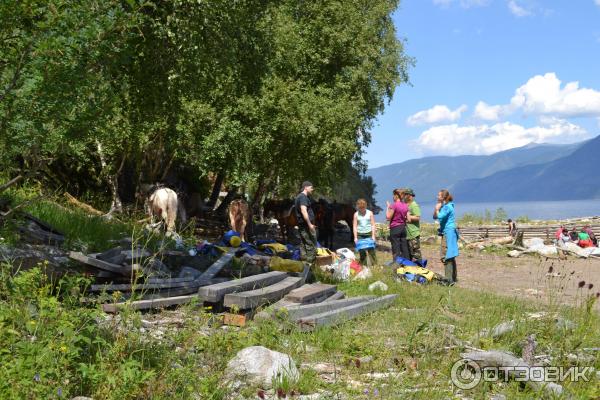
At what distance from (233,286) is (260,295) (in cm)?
37

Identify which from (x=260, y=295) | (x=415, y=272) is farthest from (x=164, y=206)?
(x=260, y=295)

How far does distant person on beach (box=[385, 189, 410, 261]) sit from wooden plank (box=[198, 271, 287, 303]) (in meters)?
5.40

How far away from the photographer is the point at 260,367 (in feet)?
17.4

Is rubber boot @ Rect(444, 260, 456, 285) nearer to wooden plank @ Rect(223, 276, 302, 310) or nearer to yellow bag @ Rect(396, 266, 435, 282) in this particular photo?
yellow bag @ Rect(396, 266, 435, 282)

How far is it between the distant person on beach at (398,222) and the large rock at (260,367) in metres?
8.70

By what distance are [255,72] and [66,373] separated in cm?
1120

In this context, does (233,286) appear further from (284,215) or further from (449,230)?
(284,215)

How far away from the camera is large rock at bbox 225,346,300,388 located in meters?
5.21

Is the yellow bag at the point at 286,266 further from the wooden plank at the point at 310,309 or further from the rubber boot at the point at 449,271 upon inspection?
the rubber boot at the point at 449,271

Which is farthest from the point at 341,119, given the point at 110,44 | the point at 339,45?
the point at 110,44

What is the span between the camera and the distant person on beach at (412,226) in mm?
14664

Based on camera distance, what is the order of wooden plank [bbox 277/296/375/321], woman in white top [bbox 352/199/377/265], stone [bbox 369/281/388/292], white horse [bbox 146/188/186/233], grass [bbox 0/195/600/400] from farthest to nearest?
white horse [bbox 146/188/186/233] → woman in white top [bbox 352/199/377/265] → stone [bbox 369/281/388/292] → wooden plank [bbox 277/296/375/321] → grass [bbox 0/195/600/400]

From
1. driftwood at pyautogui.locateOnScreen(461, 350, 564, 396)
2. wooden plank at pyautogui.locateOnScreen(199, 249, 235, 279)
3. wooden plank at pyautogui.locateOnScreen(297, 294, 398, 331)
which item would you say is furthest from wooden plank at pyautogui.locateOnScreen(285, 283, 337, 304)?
driftwood at pyautogui.locateOnScreen(461, 350, 564, 396)

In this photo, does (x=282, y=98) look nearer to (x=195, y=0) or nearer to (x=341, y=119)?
(x=341, y=119)
